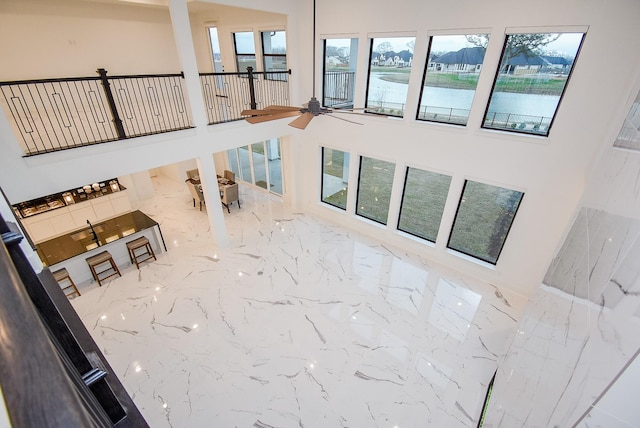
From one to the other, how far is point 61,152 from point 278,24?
499cm

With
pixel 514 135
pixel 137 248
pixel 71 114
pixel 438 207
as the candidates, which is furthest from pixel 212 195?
pixel 514 135

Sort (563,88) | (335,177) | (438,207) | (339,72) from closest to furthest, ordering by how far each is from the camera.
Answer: (563,88) < (438,207) < (339,72) < (335,177)

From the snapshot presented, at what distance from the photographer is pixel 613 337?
1220 millimetres

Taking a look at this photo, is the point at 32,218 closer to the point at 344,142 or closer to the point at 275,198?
the point at 275,198

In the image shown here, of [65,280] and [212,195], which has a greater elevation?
[212,195]

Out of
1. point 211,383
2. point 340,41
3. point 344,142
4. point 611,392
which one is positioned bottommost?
point 211,383

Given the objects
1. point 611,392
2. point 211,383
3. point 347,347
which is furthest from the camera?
point 347,347

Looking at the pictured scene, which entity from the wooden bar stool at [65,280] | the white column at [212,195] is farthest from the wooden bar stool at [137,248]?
the white column at [212,195]

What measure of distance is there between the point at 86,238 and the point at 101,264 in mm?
553

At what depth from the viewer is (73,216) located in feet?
20.8

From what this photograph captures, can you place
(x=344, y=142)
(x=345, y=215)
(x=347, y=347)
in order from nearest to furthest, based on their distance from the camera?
(x=347, y=347) → (x=344, y=142) → (x=345, y=215)

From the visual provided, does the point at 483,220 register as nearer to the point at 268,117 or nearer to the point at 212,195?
the point at 268,117

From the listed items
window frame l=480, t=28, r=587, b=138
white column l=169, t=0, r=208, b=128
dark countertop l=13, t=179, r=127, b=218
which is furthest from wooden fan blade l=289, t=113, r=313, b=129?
dark countertop l=13, t=179, r=127, b=218

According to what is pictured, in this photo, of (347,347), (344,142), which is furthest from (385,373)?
(344,142)
